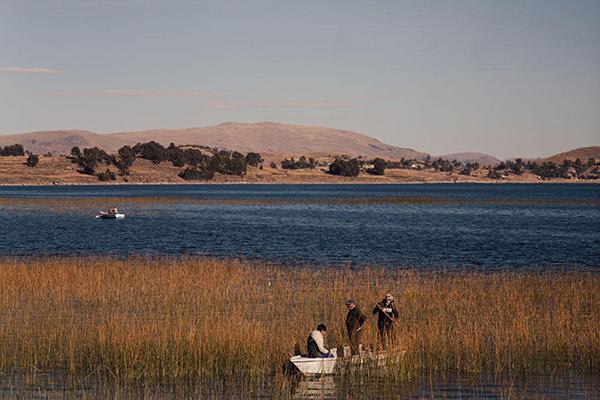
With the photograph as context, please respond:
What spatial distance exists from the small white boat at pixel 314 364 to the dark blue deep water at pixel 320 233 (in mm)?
30852

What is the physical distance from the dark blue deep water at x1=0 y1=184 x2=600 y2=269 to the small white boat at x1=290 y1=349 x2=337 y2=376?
30852 mm

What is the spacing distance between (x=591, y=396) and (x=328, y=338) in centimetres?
821

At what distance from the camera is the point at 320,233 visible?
84500mm

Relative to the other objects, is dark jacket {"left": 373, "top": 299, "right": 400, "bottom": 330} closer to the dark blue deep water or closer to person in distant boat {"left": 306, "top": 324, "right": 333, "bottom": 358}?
person in distant boat {"left": 306, "top": 324, "right": 333, "bottom": 358}

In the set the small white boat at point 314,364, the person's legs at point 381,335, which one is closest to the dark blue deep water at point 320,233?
the person's legs at point 381,335

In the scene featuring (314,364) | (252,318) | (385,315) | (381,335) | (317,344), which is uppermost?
(385,315)

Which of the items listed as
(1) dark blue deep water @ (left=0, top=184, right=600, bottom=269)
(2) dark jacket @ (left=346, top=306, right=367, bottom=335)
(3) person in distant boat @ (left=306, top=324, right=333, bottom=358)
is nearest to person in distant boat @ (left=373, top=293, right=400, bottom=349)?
(2) dark jacket @ (left=346, top=306, right=367, bottom=335)

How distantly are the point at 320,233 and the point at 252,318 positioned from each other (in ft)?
172

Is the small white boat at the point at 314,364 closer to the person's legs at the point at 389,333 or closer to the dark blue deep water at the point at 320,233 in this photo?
the person's legs at the point at 389,333

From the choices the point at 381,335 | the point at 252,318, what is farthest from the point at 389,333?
the point at 252,318

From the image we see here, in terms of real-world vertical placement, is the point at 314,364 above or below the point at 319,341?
below

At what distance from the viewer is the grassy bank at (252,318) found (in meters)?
25.1

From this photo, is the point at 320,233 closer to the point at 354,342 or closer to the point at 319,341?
the point at 354,342

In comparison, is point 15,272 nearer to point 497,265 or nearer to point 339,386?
point 339,386
